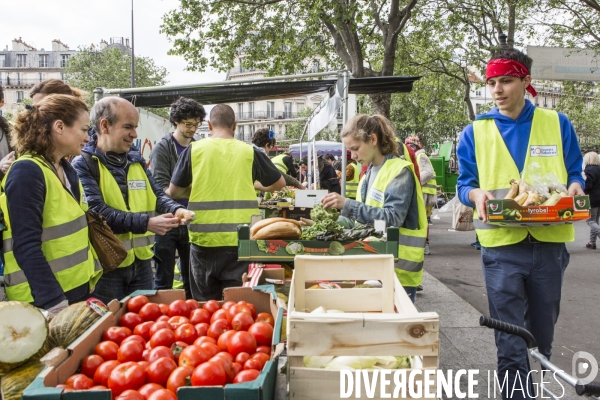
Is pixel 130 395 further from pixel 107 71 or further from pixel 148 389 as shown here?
pixel 107 71

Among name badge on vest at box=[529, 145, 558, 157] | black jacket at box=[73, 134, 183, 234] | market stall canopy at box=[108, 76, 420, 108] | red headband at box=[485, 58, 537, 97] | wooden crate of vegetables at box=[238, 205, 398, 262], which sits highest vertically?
market stall canopy at box=[108, 76, 420, 108]

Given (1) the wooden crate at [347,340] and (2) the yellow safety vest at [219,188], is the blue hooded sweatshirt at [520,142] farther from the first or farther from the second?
(2) the yellow safety vest at [219,188]

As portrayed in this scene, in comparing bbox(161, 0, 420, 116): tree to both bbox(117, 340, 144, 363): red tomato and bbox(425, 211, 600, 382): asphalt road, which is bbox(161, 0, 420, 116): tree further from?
bbox(117, 340, 144, 363): red tomato

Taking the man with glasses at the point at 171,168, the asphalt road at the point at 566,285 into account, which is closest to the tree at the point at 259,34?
the asphalt road at the point at 566,285

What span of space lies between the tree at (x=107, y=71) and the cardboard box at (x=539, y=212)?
45.1m

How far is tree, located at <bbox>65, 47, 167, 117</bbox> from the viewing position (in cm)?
4578

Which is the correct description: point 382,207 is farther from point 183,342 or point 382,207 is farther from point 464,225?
point 464,225

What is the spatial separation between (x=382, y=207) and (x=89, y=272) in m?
1.83

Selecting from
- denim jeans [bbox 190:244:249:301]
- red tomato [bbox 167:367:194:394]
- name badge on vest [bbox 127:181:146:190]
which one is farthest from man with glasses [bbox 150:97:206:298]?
red tomato [bbox 167:367:194:394]

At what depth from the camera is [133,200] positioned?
3.52 meters

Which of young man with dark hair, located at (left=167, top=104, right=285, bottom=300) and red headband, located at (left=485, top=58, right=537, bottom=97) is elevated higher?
red headband, located at (left=485, top=58, right=537, bottom=97)

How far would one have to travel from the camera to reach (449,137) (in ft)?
146

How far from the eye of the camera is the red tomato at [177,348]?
6.24 feet

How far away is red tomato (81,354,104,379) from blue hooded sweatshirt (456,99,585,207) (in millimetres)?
2207
